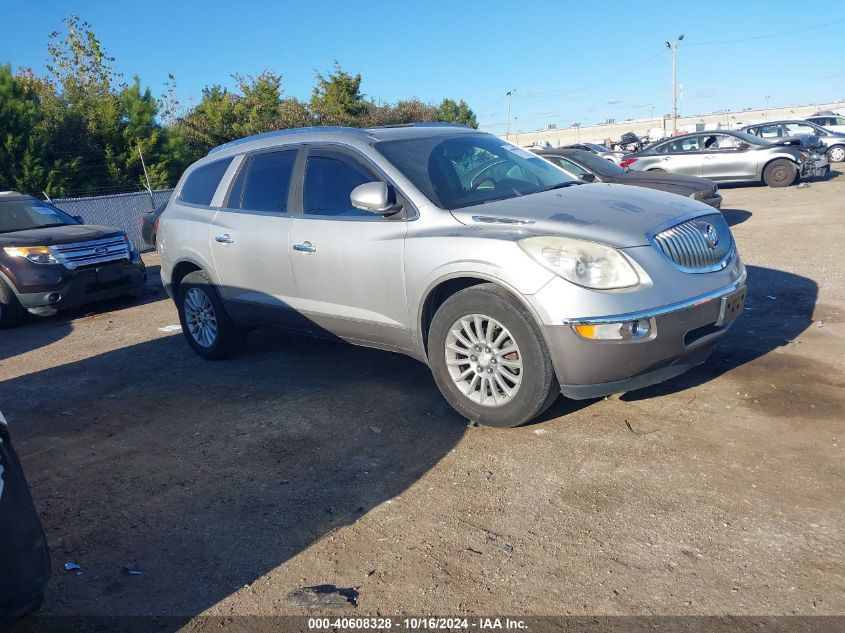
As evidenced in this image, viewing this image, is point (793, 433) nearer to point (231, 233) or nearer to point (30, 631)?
point (30, 631)

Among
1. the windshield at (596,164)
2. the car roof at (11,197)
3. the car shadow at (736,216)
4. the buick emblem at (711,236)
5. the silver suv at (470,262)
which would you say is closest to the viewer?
the silver suv at (470,262)

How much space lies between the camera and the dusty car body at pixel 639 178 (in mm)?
10875

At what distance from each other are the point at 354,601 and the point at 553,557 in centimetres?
86

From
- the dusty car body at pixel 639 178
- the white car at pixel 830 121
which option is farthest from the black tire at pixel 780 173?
the white car at pixel 830 121

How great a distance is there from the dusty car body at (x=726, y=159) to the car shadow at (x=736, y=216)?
3.90 metres

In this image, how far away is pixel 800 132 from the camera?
25359 millimetres

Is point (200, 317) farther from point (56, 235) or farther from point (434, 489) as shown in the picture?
point (56, 235)

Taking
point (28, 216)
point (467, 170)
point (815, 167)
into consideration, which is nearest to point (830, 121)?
point (815, 167)

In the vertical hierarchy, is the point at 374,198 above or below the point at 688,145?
above

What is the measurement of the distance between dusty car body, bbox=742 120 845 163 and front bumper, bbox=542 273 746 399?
22563 mm

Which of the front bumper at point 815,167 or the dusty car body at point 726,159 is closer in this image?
the front bumper at point 815,167

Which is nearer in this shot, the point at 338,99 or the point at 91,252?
the point at 91,252

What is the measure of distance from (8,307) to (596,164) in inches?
353

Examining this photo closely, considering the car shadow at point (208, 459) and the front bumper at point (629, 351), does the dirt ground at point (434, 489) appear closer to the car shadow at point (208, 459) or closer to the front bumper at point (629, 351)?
the car shadow at point (208, 459)
